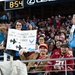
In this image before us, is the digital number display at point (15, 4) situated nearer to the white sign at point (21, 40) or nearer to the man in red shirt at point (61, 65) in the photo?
the white sign at point (21, 40)

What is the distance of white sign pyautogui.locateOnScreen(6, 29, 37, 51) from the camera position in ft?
27.3

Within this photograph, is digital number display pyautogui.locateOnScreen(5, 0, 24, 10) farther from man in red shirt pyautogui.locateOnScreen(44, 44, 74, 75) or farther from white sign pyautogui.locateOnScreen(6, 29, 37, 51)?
man in red shirt pyautogui.locateOnScreen(44, 44, 74, 75)

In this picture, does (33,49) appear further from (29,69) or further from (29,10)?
(29,10)

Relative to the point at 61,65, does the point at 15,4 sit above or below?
above

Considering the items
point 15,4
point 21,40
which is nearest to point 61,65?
point 21,40

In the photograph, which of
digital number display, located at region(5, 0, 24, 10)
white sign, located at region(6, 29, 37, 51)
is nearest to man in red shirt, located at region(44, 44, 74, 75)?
white sign, located at region(6, 29, 37, 51)

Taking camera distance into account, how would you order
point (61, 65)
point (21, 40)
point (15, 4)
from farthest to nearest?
1. point (15, 4)
2. point (21, 40)
3. point (61, 65)

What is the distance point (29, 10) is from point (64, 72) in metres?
10.0

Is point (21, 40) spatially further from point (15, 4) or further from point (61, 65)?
point (15, 4)

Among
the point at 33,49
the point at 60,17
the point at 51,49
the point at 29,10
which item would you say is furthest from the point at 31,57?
the point at 29,10

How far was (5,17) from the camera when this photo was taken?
17609 millimetres

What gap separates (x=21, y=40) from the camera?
8398 mm

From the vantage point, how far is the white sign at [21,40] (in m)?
8.34

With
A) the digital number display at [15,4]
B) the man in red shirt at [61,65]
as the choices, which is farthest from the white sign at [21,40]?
the digital number display at [15,4]
